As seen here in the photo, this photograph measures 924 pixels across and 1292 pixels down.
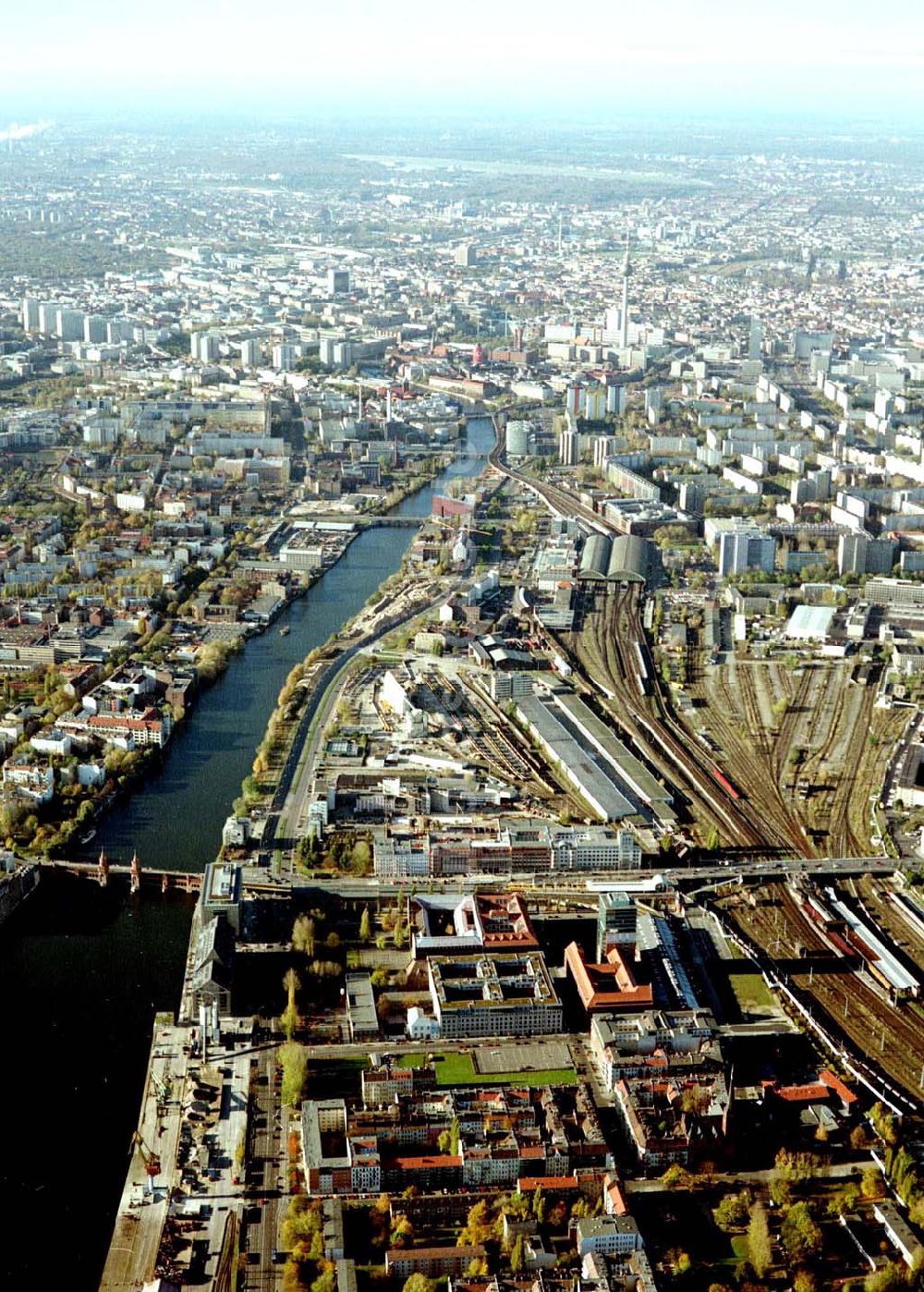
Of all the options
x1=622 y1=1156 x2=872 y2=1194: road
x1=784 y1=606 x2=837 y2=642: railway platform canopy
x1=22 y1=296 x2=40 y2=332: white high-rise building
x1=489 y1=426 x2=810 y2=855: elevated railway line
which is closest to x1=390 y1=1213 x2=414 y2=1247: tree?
x1=622 y1=1156 x2=872 y2=1194: road

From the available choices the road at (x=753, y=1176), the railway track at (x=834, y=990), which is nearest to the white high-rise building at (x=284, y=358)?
the railway track at (x=834, y=990)

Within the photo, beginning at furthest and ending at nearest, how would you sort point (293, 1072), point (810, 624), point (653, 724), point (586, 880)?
point (810, 624) < point (653, 724) < point (586, 880) < point (293, 1072)

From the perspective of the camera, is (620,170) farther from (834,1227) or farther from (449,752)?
(834,1227)

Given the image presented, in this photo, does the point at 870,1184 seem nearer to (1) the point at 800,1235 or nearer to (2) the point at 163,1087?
(1) the point at 800,1235

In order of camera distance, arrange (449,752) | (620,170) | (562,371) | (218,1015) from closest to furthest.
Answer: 1. (218,1015)
2. (449,752)
3. (562,371)
4. (620,170)

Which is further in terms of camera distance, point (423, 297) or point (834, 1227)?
point (423, 297)

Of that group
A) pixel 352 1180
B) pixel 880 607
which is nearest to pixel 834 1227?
pixel 352 1180

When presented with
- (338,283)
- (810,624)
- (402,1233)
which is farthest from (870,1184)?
(338,283)
